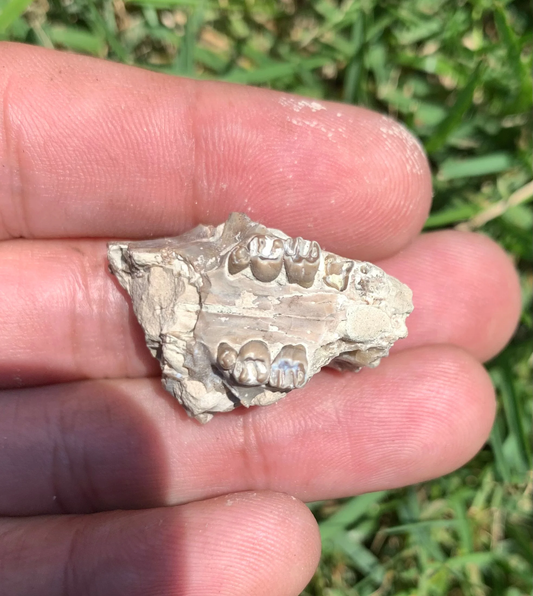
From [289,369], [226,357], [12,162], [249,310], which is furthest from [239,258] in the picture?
[12,162]

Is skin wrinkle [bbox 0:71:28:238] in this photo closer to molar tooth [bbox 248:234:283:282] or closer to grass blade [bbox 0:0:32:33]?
grass blade [bbox 0:0:32:33]

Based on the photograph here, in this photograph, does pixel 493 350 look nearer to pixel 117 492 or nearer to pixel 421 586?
pixel 421 586

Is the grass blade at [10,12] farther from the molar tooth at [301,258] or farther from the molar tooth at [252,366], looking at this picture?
the molar tooth at [252,366]

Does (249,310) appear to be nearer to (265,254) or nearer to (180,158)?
(265,254)

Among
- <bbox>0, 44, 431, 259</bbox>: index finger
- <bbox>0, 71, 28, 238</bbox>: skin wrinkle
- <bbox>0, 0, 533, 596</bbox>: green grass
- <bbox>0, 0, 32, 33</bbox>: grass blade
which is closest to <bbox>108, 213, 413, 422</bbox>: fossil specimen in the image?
<bbox>0, 44, 431, 259</bbox>: index finger

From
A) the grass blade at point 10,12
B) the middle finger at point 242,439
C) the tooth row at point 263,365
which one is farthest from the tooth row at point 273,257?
the grass blade at point 10,12

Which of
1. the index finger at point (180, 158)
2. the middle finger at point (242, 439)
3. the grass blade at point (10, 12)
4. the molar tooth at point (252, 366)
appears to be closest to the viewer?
the molar tooth at point (252, 366)
